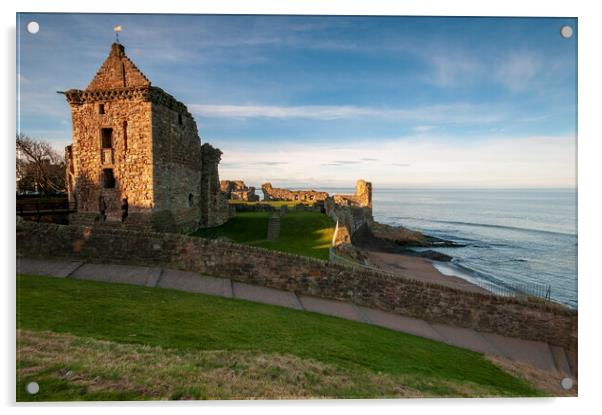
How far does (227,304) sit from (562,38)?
971cm

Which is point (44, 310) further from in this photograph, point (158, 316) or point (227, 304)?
point (227, 304)

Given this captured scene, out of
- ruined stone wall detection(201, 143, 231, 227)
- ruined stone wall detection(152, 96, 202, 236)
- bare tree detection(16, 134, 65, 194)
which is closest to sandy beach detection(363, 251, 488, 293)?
ruined stone wall detection(201, 143, 231, 227)

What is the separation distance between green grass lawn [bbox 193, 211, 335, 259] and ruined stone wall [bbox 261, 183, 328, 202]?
1954cm

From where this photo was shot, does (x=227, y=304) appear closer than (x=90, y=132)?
Yes

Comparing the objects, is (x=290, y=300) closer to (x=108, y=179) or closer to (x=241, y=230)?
(x=241, y=230)

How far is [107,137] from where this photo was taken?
1612 cm

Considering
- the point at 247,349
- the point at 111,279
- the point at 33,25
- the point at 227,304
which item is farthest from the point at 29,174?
the point at 247,349

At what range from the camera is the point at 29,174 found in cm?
2453

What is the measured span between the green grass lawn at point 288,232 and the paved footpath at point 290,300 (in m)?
5.59

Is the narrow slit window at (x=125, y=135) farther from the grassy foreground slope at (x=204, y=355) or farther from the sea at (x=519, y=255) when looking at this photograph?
the sea at (x=519, y=255)

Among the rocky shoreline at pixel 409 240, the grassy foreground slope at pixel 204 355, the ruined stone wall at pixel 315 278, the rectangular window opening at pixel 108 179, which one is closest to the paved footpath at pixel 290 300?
the ruined stone wall at pixel 315 278

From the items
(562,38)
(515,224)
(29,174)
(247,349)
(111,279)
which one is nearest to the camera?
(247,349)

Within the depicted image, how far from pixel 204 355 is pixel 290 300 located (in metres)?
4.66
